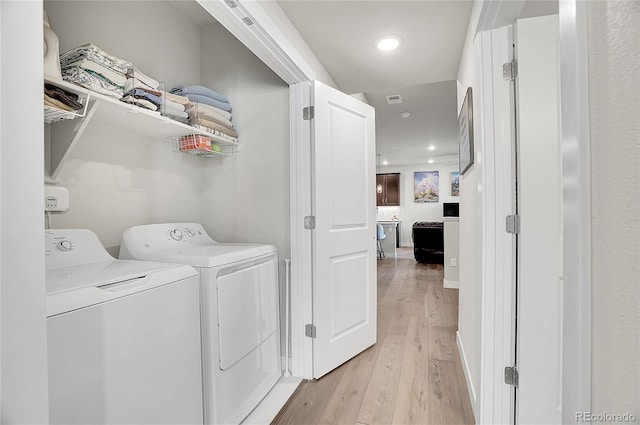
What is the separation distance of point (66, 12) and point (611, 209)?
2.22 m

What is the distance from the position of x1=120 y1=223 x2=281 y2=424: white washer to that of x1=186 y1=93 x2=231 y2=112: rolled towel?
82 cm

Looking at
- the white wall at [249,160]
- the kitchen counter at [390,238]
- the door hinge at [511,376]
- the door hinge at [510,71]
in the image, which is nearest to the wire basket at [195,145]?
the white wall at [249,160]

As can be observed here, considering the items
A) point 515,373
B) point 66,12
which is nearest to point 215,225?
point 66,12

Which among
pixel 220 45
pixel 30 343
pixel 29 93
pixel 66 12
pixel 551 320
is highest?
pixel 220 45

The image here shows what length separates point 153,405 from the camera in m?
1.12

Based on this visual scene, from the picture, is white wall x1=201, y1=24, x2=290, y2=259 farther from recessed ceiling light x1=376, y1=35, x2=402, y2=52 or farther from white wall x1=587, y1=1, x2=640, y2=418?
white wall x1=587, y1=1, x2=640, y2=418

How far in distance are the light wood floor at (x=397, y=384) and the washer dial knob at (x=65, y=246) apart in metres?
1.33

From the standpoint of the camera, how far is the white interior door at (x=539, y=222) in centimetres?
131

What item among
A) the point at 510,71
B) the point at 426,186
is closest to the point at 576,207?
the point at 510,71

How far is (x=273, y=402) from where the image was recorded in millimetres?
1797

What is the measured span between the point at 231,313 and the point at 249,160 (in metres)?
1.14

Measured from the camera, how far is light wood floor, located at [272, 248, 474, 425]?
1.66 meters

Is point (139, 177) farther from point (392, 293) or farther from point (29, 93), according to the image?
point (392, 293)

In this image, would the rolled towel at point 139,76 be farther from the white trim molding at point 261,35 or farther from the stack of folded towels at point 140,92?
the white trim molding at point 261,35
